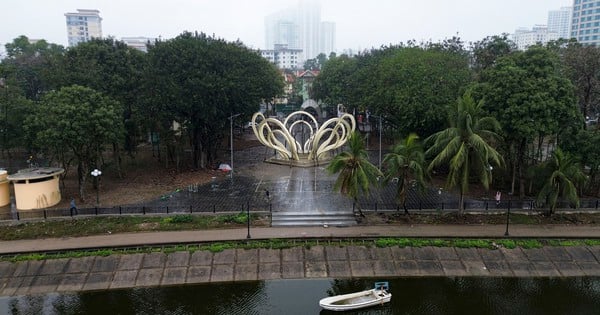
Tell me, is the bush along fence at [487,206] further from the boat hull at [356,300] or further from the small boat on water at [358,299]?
the boat hull at [356,300]

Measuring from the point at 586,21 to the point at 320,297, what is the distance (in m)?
147

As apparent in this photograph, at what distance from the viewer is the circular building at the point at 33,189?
34531mm

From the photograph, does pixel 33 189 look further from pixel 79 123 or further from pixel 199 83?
pixel 199 83

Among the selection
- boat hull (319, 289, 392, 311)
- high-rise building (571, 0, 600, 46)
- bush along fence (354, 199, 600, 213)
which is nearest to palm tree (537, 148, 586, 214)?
bush along fence (354, 199, 600, 213)

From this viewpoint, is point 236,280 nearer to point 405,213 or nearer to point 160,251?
point 160,251

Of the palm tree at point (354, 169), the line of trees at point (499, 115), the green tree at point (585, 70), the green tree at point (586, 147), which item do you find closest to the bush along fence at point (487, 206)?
the line of trees at point (499, 115)

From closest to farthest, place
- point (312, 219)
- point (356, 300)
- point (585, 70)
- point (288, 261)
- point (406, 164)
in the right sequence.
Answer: point (356, 300) < point (288, 261) < point (406, 164) < point (312, 219) < point (585, 70)

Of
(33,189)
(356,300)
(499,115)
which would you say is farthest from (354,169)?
(33,189)

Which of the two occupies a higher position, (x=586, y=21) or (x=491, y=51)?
(x=586, y=21)

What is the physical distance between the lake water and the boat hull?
1.35ft

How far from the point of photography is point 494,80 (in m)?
36.2

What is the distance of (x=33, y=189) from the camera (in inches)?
1364

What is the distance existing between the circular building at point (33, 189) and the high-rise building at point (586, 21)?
472 ft

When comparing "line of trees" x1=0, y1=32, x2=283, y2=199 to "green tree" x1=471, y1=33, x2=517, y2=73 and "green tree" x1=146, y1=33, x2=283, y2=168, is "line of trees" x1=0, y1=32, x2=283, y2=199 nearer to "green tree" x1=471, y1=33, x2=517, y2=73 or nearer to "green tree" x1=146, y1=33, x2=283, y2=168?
"green tree" x1=146, y1=33, x2=283, y2=168
